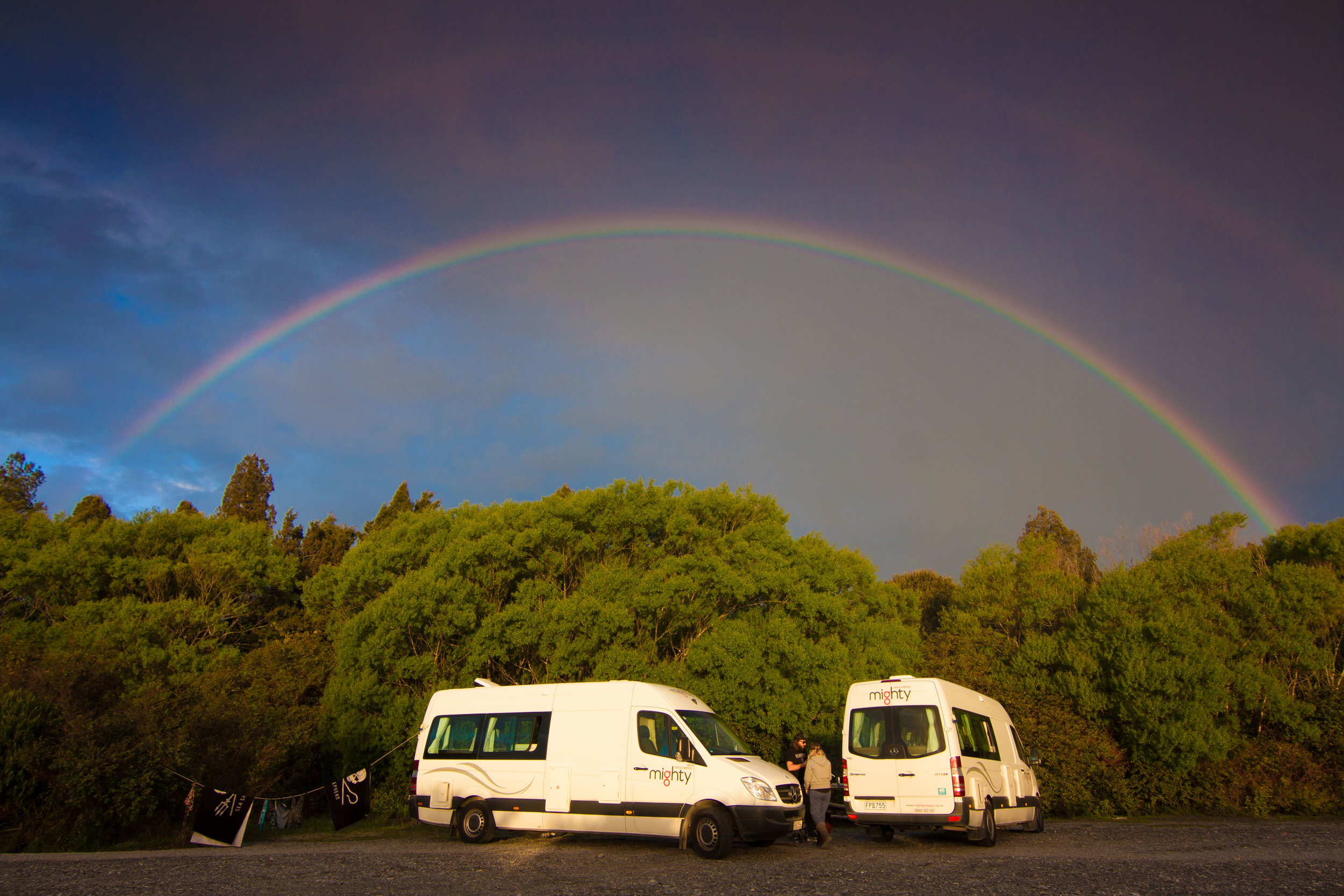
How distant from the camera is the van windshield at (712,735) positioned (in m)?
12.5

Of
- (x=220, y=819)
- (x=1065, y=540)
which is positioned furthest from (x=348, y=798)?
(x=1065, y=540)

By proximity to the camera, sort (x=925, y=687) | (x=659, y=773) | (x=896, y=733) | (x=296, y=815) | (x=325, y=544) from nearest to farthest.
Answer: (x=659, y=773)
(x=925, y=687)
(x=896, y=733)
(x=296, y=815)
(x=325, y=544)

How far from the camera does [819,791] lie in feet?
42.9

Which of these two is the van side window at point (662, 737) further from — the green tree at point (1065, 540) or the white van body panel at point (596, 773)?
the green tree at point (1065, 540)

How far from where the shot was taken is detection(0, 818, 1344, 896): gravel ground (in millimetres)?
8711

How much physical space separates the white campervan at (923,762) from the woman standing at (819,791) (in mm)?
543

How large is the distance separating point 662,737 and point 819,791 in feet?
9.39

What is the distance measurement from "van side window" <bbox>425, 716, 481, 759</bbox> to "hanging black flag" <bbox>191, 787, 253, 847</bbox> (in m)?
3.57

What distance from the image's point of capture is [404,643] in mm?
25281

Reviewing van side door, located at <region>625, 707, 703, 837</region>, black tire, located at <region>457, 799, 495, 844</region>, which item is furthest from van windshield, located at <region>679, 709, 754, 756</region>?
black tire, located at <region>457, 799, 495, 844</region>

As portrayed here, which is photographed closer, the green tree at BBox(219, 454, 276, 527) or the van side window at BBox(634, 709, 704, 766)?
the van side window at BBox(634, 709, 704, 766)

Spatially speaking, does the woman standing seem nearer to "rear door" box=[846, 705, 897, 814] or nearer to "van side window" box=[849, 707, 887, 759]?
"rear door" box=[846, 705, 897, 814]

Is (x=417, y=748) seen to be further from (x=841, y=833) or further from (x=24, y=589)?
(x=24, y=589)

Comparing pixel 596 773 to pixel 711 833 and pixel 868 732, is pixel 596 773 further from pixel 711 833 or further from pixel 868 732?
pixel 868 732
